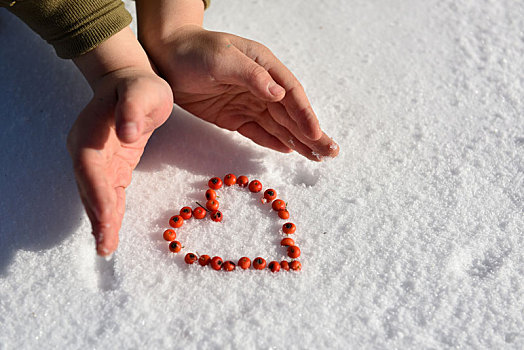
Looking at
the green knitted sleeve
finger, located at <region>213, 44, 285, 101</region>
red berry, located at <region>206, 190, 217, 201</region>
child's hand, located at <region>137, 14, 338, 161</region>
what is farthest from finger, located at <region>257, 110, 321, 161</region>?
the green knitted sleeve

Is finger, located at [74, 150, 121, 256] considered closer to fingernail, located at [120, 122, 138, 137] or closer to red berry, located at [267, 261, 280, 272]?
fingernail, located at [120, 122, 138, 137]

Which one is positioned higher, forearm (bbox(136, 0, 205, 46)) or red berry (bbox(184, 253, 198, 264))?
forearm (bbox(136, 0, 205, 46))

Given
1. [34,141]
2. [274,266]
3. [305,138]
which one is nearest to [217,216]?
[274,266]

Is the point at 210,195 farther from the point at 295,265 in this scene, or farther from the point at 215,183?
the point at 295,265

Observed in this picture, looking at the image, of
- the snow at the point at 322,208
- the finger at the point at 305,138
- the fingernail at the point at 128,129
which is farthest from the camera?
the finger at the point at 305,138

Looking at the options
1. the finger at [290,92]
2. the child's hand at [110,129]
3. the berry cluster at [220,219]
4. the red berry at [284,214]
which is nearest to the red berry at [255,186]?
the berry cluster at [220,219]

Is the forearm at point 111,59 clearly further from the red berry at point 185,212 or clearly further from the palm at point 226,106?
the red berry at point 185,212
